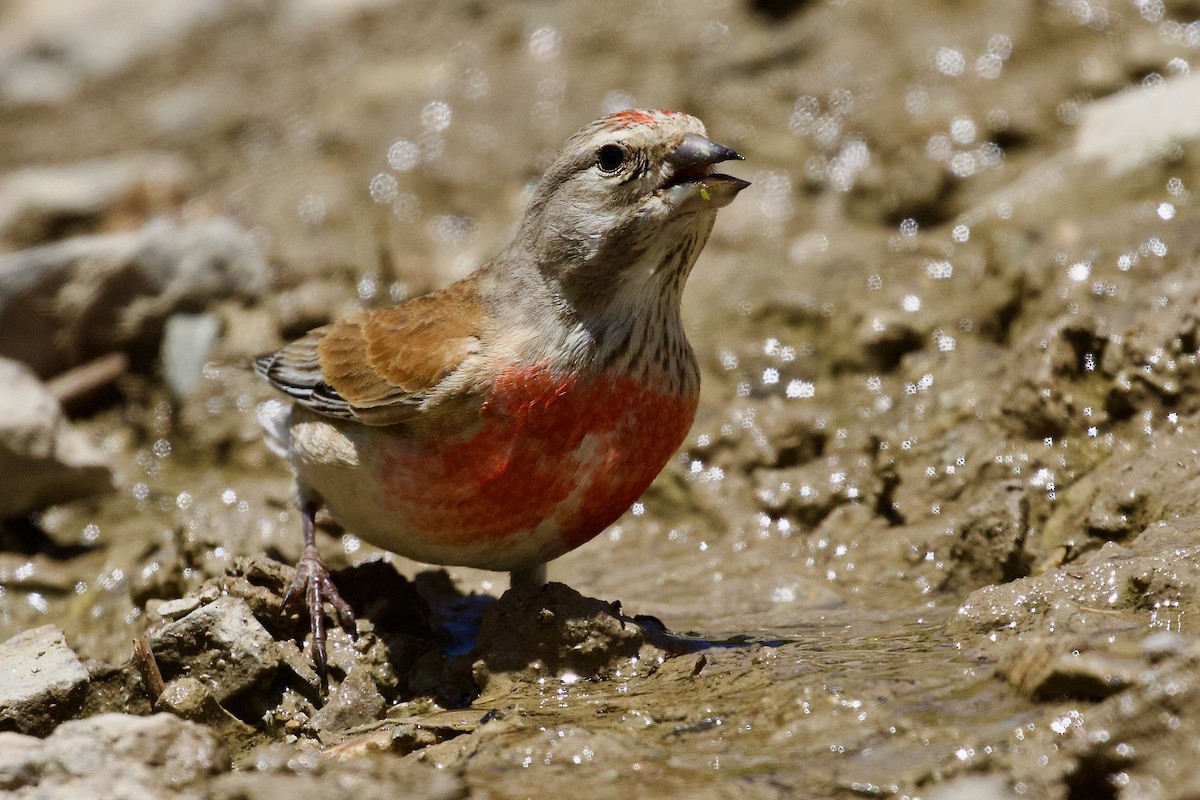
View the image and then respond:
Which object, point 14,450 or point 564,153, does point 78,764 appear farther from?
point 14,450

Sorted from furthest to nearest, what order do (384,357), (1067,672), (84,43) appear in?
(84,43) → (384,357) → (1067,672)

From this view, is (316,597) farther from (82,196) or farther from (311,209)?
(82,196)

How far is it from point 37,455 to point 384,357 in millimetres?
2477

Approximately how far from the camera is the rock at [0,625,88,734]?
3.86 meters

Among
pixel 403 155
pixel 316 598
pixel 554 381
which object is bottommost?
pixel 316 598

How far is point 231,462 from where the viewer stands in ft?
23.8

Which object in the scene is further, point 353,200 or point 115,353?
point 353,200

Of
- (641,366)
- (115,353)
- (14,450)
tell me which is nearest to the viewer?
(641,366)

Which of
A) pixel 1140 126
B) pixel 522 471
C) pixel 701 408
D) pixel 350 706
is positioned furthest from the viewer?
pixel 1140 126

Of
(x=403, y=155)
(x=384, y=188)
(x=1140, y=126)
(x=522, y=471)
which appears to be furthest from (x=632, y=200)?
(x=403, y=155)

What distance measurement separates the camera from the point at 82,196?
366 inches

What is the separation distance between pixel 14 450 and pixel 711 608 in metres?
3.45

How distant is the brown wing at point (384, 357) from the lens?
4566 millimetres

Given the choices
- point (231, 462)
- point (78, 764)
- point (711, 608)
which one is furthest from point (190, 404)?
point (78, 764)
